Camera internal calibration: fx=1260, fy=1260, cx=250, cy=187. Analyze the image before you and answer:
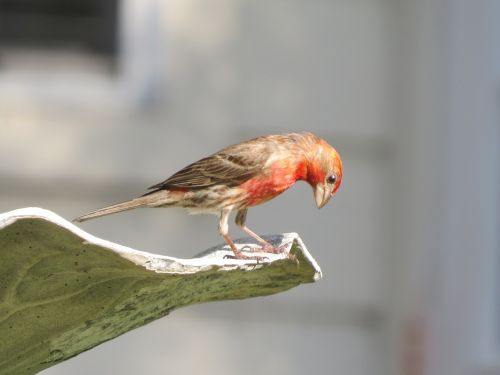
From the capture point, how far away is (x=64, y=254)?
159cm

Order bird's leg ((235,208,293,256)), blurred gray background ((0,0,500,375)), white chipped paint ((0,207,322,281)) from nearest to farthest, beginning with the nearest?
white chipped paint ((0,207,322,281)) → bird's leg ((235,208,293,256)) → blurred gray background ((0,0,500,375))

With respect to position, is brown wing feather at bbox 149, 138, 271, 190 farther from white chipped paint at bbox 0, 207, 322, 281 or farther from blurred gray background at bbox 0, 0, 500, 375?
blurred gray background at bbox 0, 0, 500, 375

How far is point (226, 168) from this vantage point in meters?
3.54

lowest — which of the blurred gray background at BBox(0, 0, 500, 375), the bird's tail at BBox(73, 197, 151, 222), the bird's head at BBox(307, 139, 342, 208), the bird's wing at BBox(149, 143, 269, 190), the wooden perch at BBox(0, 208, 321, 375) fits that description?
the blurred gray background at BBox(0, 0, 500, 375)

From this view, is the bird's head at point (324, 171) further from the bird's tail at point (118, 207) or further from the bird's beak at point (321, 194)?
the bird's tail at point (118, 207)

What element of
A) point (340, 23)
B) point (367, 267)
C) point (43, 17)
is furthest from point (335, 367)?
point (43, 17)

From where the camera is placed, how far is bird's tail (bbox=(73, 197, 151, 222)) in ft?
10.2

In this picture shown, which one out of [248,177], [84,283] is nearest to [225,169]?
[248,177]

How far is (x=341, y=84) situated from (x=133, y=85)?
129 cm

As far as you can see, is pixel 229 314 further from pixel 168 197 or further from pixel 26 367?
pixel 26 367

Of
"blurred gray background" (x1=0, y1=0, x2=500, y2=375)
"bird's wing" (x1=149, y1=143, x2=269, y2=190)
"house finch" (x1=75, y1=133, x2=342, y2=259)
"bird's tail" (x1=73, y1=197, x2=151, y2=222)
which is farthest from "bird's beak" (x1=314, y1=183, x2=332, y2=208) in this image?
"blurred gray background" (x1=0, y1=0, x2=500, y2=375)

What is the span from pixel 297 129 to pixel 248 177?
13.7 ft

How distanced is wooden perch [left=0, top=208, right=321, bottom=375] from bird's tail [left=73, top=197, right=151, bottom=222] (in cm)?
110

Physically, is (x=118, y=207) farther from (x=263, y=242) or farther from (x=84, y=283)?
(x=84, y=283)
